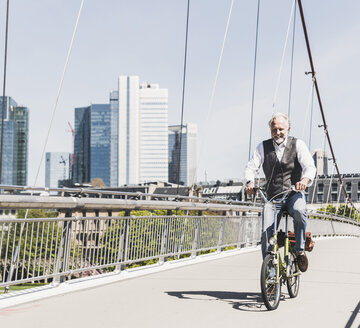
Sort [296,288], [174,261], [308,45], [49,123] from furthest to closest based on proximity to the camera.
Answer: [308,45] → [49,123] → [174,261] → [296,288]

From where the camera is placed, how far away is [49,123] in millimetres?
11359

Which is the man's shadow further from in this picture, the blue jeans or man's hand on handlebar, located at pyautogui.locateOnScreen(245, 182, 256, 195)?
man's hand on handlebar, located at pyautogui.locateOnScreen(245, 182, 256, 195)

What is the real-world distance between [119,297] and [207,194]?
461ft

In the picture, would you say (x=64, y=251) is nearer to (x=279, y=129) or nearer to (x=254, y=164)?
(x=254, y=164)

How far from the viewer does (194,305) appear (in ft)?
17.1

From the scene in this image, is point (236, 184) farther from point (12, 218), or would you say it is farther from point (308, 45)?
point (12, 218)

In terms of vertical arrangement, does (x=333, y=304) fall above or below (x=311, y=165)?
below

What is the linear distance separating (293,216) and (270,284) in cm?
73

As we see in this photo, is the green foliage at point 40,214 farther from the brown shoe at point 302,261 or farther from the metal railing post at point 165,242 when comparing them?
the metal railing post at point 165,242

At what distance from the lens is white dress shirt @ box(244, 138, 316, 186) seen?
5.29 meters

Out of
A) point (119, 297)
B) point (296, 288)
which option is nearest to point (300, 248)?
point (296, 288)

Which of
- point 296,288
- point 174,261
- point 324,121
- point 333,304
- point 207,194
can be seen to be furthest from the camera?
point 207,194

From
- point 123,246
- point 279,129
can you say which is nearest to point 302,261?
point 279,129

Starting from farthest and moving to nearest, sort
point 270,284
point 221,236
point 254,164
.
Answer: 1. point 221,236
2. point 254,164
3. point 270,284
